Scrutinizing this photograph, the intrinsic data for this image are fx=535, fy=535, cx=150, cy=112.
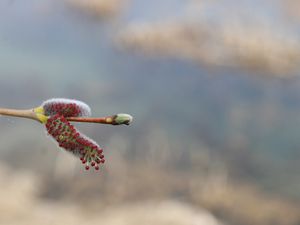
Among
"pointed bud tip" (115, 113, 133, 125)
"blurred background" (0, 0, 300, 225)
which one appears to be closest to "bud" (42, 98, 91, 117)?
"pointed bud tip" (115, 113, 133, 125)

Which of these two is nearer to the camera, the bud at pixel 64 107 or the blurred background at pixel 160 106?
the bud at pixel 64 107

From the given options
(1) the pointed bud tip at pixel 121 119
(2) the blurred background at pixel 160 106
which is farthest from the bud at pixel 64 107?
(2) the blurred background at pixel 160 106

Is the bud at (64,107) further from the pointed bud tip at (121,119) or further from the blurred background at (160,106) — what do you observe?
the blurred background at (160,106)

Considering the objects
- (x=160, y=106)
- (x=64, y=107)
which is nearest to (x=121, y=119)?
(x=64, y=107)

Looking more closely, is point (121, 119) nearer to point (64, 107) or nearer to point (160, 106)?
point (64, 107)

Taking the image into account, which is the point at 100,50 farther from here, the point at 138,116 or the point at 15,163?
the point at 15,163

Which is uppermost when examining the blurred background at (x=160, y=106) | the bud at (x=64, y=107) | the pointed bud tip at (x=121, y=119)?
the blurred background at (x=160, y=106)

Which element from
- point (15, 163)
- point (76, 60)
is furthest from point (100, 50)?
point (15, 163)

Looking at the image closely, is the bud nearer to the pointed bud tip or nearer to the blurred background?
the pointed bud tip
